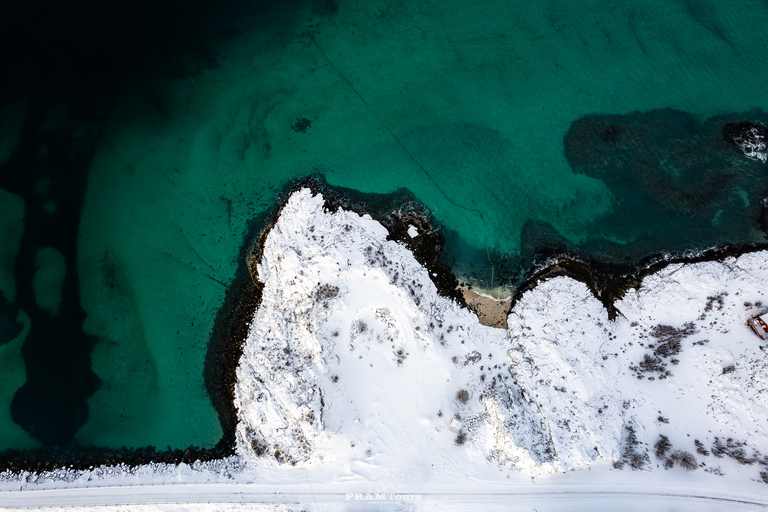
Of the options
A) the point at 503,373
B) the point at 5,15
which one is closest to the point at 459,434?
the point at 503,373

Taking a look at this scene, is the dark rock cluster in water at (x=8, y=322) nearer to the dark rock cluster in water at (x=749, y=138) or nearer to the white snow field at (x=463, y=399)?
the white snow field at (x=463, y=399)

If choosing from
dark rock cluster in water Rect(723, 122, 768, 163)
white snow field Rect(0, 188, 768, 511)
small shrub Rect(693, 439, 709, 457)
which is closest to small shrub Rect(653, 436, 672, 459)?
white snow field Rect(0, 188, 768, 511)

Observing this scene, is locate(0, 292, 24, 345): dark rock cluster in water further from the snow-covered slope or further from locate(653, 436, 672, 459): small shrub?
→ locate(653, 436, 672, 459): small shrub

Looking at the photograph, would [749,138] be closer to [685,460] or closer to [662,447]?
[662,447]

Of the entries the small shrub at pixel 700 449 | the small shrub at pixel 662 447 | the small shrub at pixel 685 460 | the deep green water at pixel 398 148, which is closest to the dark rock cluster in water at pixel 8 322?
the deep green water at pixel 398 148

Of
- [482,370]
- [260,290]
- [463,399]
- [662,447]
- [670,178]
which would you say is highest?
[670,178]

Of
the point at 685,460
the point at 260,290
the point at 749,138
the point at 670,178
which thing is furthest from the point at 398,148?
the point at 685,460
